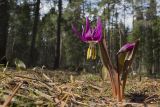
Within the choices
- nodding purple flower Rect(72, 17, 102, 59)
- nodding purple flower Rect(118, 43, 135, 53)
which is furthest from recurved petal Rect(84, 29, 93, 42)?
nodding purple flower Rect(118, 43, 135, 53)

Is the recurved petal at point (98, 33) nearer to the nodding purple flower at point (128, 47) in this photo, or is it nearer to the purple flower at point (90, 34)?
the purple flower at point (90, 34)

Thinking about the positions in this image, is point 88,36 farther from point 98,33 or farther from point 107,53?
point 107,53

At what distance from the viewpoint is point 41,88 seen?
93.6 inches

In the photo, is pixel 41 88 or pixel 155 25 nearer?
pixel 41 88

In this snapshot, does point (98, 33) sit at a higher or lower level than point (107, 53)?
higher

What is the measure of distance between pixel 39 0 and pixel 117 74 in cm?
2575

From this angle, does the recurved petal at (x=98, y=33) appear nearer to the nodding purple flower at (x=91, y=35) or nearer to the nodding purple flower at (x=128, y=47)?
the nodding purple flower at (x=91, y=35)

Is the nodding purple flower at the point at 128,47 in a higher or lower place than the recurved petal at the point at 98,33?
lower

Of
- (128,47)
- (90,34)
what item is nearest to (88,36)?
(90,34)

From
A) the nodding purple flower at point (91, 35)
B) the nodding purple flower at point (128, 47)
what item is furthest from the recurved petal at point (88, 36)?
the nodding purple flower at point (128, 47)

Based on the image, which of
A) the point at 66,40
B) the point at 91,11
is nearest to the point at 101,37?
the point at 91,11

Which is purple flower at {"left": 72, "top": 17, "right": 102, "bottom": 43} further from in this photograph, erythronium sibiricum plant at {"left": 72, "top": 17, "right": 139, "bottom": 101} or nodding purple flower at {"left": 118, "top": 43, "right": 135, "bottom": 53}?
nodding purple flower at {"left": 118, "top": 43, "right": 135, "bottom": 53}

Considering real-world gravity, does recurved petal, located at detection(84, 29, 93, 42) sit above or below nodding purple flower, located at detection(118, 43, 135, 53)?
above

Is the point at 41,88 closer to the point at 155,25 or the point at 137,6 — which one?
the point at 137,6
